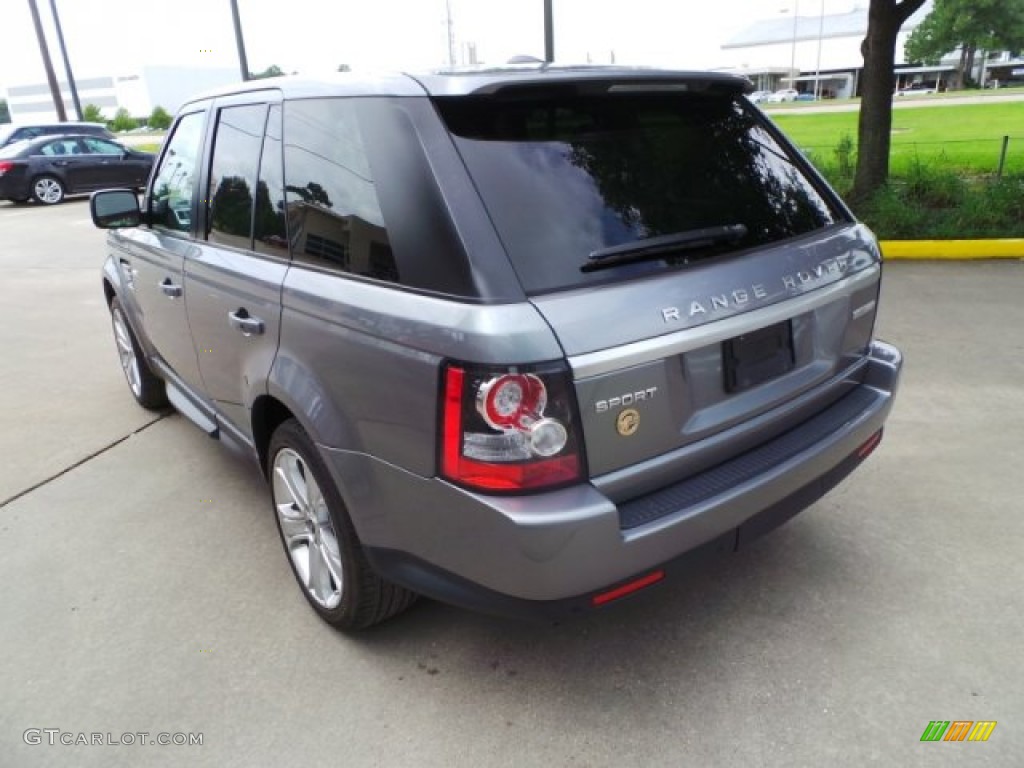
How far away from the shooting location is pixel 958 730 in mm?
2232

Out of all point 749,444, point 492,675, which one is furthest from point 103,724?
point 749,444

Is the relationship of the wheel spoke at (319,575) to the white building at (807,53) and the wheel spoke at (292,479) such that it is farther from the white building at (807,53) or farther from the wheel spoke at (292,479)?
the white building at (807,53)

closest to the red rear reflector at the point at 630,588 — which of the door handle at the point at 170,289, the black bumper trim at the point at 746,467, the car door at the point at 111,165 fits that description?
the black bumper trim at the point at 746,467

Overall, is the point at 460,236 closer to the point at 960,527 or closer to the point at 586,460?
the point at 586,460

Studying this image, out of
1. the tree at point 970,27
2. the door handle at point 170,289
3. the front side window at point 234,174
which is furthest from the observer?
the tree at point 970,27

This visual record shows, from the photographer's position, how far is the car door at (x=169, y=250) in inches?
140

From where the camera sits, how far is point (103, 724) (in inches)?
97.6

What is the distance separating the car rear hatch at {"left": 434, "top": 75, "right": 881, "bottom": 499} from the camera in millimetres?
2035

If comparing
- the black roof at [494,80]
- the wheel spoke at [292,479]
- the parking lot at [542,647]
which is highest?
the black roof at [494,80]

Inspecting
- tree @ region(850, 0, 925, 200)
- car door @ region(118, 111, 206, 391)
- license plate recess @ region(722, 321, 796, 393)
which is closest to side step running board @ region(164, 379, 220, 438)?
car door @ region(118, 111, 206, 391)

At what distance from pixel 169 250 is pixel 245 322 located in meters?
Answer: 1.12

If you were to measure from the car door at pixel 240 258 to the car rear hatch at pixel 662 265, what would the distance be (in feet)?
3.12

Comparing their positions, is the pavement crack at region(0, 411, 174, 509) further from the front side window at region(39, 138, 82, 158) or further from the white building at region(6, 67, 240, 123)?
the white building at region(6, 67, 240, 123)

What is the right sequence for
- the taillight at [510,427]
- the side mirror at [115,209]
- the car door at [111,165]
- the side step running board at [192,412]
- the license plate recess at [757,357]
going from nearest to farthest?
1. the taillight at [510,427]
2. the license plate recess at [757,357]
3. the side step running board at [192,412]
4. the side mirror at [115,209]
5. the car door at [111,165]
